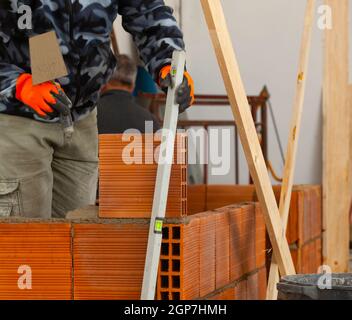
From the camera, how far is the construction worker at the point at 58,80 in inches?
93.8

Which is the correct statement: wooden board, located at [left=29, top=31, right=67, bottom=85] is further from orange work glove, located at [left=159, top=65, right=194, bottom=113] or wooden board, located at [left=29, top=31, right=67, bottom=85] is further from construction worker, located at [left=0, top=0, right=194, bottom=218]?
orange work glove, located at [left=159, top=65, right=194, bottom=113]

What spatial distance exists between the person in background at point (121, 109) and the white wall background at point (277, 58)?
2457 millimetres

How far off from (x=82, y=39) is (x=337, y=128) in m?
1.80

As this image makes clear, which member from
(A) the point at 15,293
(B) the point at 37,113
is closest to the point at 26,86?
(B) the point at 37,113

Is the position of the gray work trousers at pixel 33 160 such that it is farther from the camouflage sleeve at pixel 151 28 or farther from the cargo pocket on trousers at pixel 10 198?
the camouflage sleeve at pixel 151 28

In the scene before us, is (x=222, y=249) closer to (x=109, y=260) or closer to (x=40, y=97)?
(x=109, y=260)

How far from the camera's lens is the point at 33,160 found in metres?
2.43

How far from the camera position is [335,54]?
12.7 feet

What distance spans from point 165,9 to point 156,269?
940 millimetres

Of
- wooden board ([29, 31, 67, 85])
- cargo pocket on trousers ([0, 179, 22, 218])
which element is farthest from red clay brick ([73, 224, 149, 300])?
wooden board ([29, 31, 67, 85])

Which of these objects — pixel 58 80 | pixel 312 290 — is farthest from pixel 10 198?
pixel 312 290

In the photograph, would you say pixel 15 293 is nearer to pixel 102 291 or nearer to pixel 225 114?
pixel 102 291

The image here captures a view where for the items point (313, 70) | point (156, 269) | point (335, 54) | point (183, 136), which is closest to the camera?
point (156, 269)

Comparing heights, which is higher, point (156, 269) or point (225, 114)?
point (225, 114)
